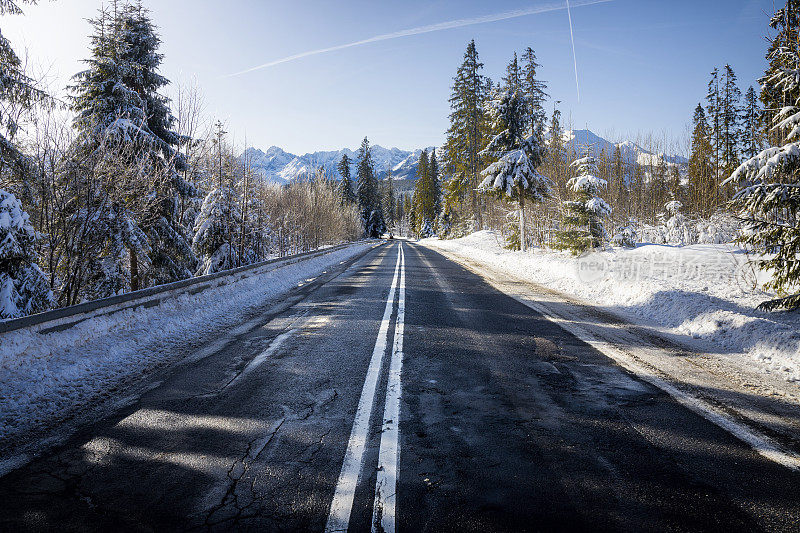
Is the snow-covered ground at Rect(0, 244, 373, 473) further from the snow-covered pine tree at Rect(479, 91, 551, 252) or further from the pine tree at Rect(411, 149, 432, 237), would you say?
the pine tree at Rect(411, 149, 432, 237)

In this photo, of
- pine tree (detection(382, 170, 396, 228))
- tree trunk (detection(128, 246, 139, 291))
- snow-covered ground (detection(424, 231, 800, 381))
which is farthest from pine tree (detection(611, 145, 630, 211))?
pine tree (detection(382, 170, 396, 228))

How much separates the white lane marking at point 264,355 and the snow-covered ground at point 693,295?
20.3 feet

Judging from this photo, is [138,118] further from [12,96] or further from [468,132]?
[468,132]

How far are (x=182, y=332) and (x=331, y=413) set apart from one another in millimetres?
4088

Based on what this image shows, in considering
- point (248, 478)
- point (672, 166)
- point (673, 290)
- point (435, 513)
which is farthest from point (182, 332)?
point (672, 166)

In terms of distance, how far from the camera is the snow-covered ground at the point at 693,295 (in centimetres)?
508

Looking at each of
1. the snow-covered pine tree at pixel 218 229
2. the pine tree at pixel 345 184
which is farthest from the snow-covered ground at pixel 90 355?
the pine tree at pixel 345 184

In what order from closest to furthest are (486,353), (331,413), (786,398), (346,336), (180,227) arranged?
(331,413), (786,398), (486,353), (346,336), (180,227)

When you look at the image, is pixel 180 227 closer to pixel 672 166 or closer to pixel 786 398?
pixel 786 398

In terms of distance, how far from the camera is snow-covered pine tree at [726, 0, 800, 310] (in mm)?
5875

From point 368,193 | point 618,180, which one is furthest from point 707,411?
point 368,193

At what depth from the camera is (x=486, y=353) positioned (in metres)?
5.25

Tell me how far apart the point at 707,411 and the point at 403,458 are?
287cm

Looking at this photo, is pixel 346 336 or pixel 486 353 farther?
pixel 346 336
